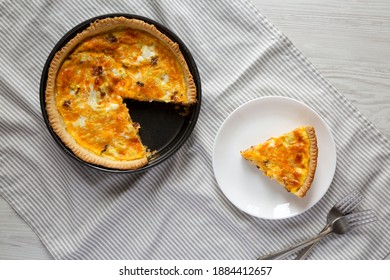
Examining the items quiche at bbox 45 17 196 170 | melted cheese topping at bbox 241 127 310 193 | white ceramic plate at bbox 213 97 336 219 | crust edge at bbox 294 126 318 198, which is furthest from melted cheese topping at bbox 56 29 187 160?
crust edge at bbox 294 126 318 198

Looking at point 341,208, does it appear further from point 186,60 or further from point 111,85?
point 111,85

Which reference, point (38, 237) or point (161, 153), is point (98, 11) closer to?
point (161, 153)

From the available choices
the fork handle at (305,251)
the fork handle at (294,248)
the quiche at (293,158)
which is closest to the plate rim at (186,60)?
the quiche at (293,158)

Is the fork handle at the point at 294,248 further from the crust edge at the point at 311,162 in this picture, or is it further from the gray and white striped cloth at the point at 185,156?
the crust edge at the point at 311,162

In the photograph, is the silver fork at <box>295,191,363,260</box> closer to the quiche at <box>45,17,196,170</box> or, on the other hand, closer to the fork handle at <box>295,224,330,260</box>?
the fork handle at <box>295,224,330,260</box>

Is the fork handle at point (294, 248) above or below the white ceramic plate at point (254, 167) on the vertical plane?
below

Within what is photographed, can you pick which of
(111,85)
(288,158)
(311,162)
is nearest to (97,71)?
(111,85)
